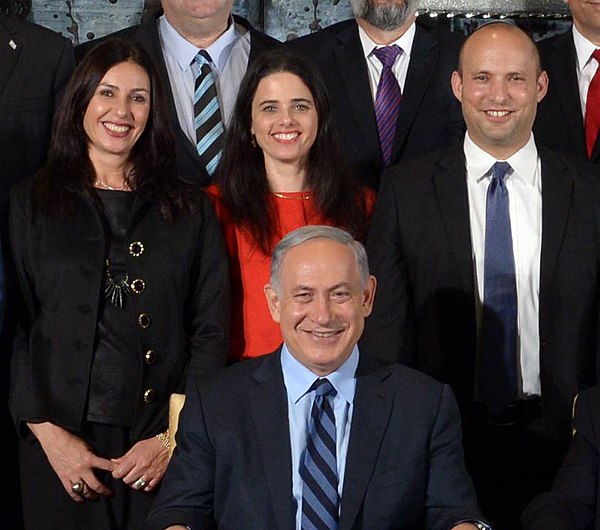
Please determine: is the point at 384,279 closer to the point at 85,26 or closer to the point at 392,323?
the point at 392,323

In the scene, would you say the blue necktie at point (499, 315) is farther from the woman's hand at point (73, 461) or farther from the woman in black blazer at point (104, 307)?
the woman's hand at point (73, 461)

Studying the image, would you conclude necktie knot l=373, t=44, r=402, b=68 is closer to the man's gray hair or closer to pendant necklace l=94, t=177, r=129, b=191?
pendant necklace l=94, t=177, r=129, b=191

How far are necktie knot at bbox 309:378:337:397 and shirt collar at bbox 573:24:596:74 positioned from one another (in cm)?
201

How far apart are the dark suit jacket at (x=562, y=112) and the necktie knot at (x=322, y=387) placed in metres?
1.69

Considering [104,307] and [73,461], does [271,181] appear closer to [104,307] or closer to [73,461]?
[104,307]

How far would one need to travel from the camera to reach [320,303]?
3047mm

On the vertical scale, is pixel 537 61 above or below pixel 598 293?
above

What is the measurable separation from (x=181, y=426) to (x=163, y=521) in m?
0.23

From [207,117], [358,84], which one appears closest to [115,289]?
[207,117]

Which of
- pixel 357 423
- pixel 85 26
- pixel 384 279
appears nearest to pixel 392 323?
pixel 384 279

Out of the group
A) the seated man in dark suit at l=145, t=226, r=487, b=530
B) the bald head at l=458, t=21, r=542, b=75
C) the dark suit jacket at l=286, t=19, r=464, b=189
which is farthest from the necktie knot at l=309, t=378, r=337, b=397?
the dark suit jacket at l=286, t=19, r=464, b=189

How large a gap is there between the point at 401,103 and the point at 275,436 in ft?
5.99

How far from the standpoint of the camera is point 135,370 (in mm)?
3646

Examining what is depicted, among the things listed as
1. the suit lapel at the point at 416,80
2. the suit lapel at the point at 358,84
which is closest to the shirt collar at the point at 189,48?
the suit lapel at the point at 358,84
